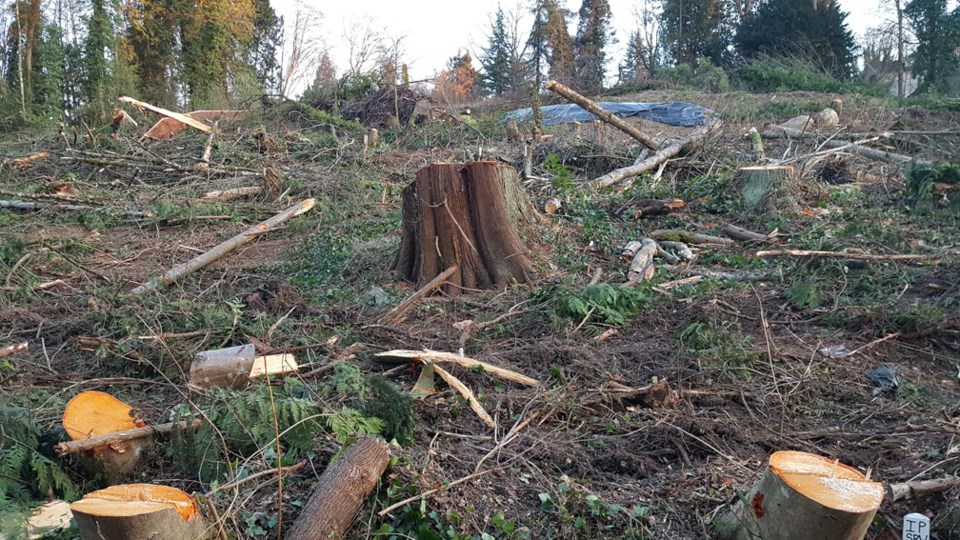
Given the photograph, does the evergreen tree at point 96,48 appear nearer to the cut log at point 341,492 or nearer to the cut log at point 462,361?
the cut log at point 462,361

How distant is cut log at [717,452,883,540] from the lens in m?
2.26

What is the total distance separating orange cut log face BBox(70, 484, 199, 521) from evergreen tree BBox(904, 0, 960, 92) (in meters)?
28.4

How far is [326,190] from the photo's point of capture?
11.6 metres

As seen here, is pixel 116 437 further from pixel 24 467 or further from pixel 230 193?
pixel 230 193

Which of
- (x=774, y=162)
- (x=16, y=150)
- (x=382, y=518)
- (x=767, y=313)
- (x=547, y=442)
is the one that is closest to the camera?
(x=382, y=518)

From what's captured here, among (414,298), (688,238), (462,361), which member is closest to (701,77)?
(688,238)

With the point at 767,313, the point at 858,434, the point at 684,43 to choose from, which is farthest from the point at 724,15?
the point at 858,434

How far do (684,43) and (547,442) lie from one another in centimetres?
3539

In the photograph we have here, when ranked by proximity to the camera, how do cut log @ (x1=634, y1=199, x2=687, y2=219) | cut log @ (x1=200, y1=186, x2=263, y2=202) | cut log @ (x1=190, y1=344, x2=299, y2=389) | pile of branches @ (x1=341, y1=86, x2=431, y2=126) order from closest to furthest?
cut log @ (x1=190, y1=344, x2=299, y2=389)
cut log @ (x1=634, y1=199, x2=687, y2=219)
cut log @ (x1=200, y1=186, x2=263, y2=202)
pile of branches @ (x1=341, y1=86, x2=431, y2=126)

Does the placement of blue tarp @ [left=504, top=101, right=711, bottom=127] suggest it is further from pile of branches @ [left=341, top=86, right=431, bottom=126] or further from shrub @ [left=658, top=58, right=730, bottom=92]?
shrub @ [left=658, top=58, right=730, bottom=92]

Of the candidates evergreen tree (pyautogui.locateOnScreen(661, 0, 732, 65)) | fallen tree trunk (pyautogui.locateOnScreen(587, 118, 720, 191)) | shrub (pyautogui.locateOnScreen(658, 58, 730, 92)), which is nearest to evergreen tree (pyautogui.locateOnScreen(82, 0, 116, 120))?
fallen tree trunk (pyautogui.locateOnScreen(587, 118, 720, 191))

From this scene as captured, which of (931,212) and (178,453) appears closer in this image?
(178,453)

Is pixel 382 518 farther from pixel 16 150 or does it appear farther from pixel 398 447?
pixel 16 150

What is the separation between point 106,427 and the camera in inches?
129
